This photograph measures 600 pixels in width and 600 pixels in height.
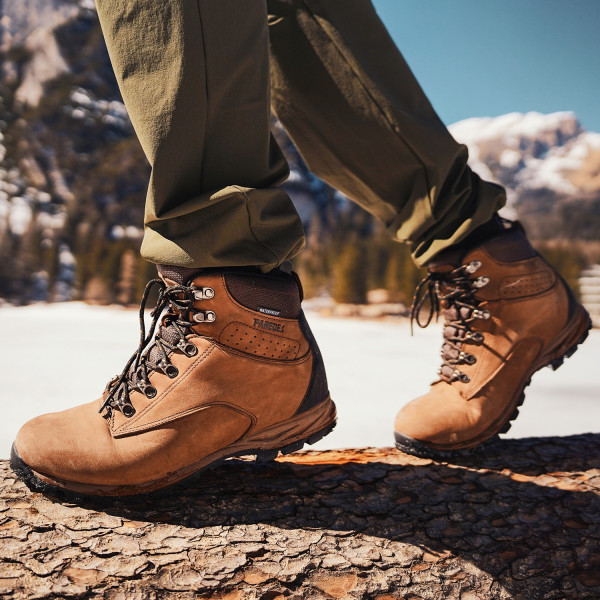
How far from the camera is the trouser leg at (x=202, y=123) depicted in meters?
0.65

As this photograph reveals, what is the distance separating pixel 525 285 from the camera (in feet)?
3.38

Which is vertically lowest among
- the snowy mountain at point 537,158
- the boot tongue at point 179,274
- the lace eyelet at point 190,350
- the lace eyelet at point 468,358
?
the lace eyelet at point 468,358

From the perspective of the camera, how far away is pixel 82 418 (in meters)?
0.75

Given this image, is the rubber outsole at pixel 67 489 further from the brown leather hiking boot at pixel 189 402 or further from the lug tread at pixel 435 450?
the lug tread at pixel 435 450

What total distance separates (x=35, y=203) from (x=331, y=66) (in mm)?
21360

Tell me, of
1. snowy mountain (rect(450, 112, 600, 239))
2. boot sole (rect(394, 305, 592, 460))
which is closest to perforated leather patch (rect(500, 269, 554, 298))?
boot sole (rect(394, 305, 592, 460))

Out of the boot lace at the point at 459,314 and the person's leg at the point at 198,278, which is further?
the boot lace at the point at 459,314

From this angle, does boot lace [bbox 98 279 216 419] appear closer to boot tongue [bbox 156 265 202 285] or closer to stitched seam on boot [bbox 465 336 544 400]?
boot tongue [bbox 156 265 202 285]

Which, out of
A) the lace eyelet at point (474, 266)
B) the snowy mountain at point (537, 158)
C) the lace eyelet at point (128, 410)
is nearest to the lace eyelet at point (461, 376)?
the lace eyelet at point (474, 266)

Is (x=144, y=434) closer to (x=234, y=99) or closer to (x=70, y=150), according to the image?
(x=234, y=99)

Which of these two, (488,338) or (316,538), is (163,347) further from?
(488,338)

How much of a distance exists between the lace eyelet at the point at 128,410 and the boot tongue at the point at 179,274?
193 mm

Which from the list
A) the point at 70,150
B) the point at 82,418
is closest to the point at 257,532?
the point at 82,418

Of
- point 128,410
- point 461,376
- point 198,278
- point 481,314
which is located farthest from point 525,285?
point 128,410
